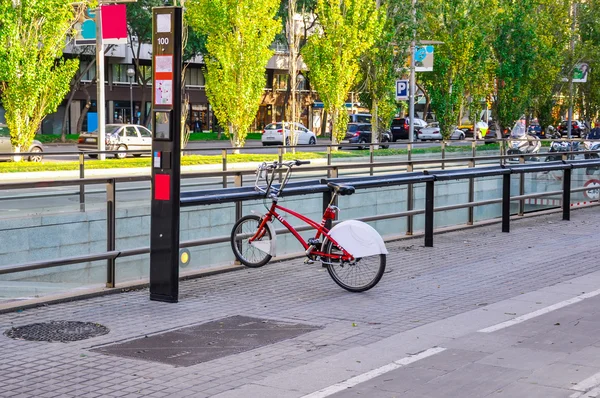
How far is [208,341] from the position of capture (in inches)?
297

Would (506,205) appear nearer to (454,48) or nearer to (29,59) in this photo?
(29,59)

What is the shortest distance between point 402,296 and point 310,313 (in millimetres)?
1294

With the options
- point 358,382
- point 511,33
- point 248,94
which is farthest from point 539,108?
point 358,382

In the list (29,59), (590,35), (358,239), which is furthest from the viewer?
(590,35)

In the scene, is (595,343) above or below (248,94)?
below

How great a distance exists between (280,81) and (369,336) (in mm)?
73902

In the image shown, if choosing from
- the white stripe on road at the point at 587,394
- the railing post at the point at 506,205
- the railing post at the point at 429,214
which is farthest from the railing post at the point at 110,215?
→ the railing post at the point at 506,205

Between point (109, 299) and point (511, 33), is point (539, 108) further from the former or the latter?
point (109, 299)

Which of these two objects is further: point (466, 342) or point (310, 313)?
point (310, 313)

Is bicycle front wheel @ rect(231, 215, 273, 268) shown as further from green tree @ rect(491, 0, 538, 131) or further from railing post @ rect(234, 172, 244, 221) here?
green tree @ rect(491, 0, 538, 131)

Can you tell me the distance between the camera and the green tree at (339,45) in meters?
43.4

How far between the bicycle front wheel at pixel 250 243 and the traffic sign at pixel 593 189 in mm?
11173

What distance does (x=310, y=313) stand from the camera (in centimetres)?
875

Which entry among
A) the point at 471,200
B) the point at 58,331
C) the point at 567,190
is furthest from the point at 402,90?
the point at 58,331
